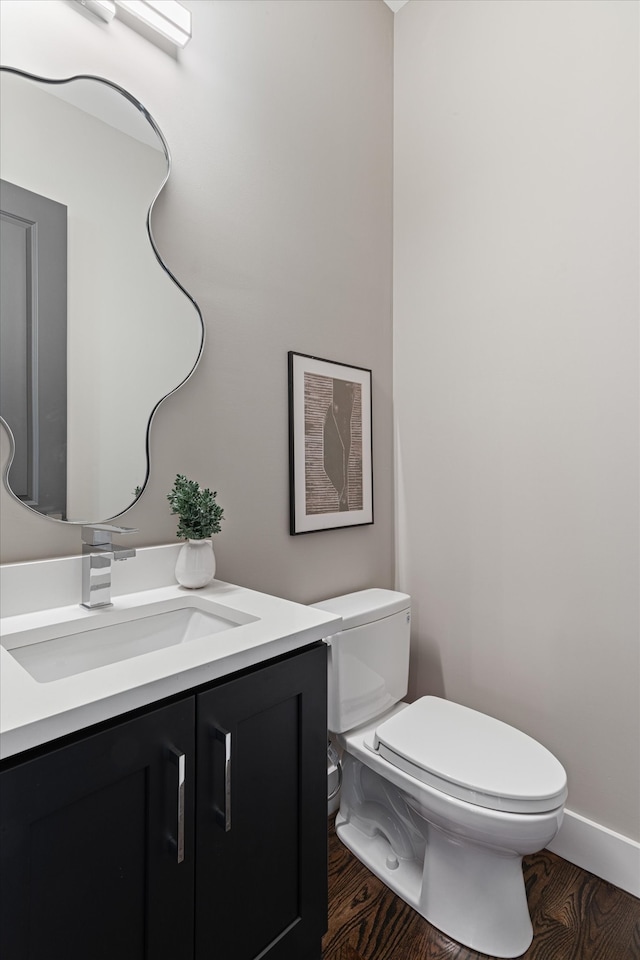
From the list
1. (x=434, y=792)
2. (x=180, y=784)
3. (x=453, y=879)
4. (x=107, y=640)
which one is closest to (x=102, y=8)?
(x=107, y=640)

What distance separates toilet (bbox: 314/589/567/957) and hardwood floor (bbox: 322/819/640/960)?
0.03m

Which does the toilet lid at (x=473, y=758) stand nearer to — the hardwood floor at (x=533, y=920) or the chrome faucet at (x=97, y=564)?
the hardwood floor at (x=533, y=920)

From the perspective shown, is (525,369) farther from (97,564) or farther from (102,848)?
(102,848)

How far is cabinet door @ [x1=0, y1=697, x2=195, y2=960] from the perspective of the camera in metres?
0.63

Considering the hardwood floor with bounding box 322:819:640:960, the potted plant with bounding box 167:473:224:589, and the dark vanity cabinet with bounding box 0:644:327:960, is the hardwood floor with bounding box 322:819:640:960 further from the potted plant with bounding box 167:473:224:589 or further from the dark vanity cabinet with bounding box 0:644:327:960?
the potted plant with bounding box 167:473:224:589

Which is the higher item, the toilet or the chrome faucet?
the chrome faucet

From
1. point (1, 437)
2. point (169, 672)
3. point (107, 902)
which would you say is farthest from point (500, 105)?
point (107, 902)

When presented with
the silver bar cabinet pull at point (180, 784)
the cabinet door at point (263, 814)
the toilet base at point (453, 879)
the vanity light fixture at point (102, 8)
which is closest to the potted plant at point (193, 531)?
the cabinet door at point (263, 814)

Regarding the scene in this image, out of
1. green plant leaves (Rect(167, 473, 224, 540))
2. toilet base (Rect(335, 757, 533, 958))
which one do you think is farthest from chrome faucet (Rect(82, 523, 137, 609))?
toilet base (Rect(335, 757, 533, 958))

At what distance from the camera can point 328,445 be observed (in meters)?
1.75

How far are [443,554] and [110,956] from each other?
143cm

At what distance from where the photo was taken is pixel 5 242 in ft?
3.45

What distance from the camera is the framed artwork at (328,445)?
64.6 inches

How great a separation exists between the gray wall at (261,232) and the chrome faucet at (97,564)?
72 millimetres
